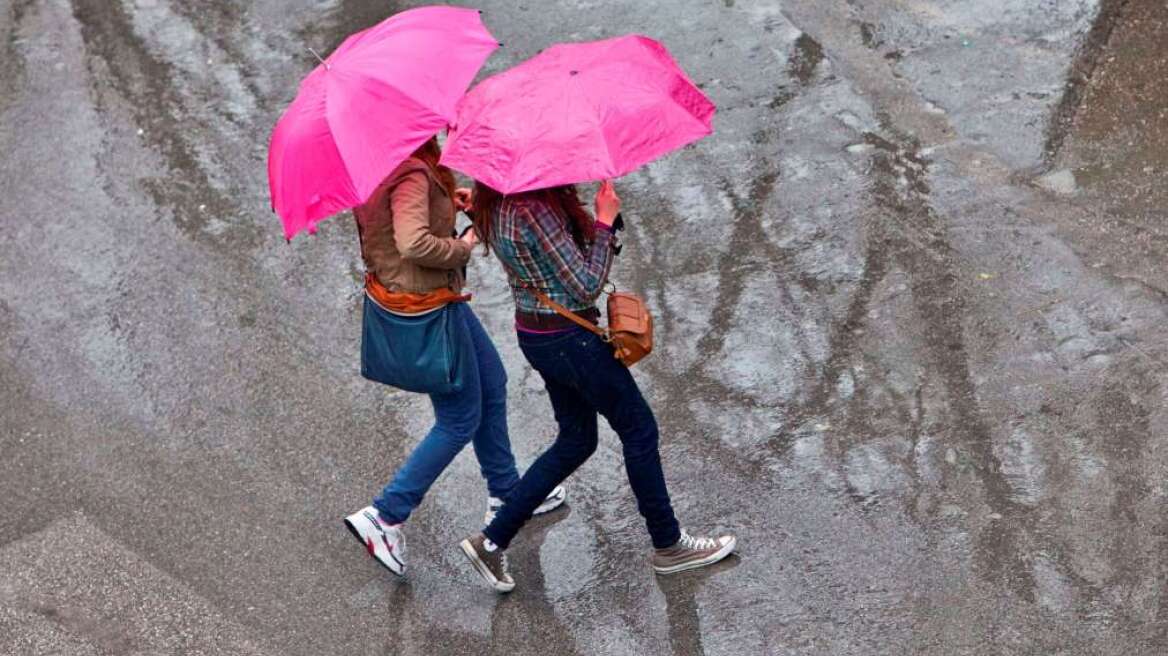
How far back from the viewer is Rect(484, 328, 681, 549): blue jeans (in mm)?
4574

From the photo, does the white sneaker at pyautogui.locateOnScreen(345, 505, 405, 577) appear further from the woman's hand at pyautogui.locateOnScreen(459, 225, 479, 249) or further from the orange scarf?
the woman's hand at pyautogui.locateOnScreen(459, 225, 479, 249)

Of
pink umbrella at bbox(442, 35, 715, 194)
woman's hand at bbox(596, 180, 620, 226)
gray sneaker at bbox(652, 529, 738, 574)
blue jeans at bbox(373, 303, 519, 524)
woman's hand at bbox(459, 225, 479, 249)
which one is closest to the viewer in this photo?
pink umbrella at bbox(442, 35, 715, 194)

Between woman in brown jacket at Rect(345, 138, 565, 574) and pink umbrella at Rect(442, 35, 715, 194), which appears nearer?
pink umbrella at Rect(442, 35, 715, 194)

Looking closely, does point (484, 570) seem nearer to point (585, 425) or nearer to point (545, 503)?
point (545, 503)

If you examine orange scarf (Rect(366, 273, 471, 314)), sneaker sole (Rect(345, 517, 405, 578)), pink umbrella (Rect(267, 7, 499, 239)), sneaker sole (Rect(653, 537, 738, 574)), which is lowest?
sneaker sole (Rect(345, 517, 405, 578))

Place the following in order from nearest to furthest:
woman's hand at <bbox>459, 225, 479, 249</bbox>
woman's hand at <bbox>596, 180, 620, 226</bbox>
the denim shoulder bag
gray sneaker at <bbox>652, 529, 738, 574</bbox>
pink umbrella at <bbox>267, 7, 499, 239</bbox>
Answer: pink umbrella at <bbox>267, 7, 499, 239</bbox> < woman's hand at <bbox>596, 180, 620, 226</bbox> < woman's hand at <bbox>459, 225, 479, 249</bbox> < the denim shoulder bag < gray sneaker at <bbox>652, 529, 738, 574</bbox>

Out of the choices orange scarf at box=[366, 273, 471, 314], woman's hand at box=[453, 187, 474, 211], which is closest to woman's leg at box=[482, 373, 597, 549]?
orange scarf at box=[366, 273, 471, 314]

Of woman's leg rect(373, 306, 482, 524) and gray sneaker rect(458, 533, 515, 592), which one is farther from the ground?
woman's leg rect(373, 306, 482, 524)

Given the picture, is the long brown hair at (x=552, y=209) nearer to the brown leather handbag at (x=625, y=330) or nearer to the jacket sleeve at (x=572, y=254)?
the jacket sleeve at (x=572, y=254)

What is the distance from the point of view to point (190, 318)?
6785mm

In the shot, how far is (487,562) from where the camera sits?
5.20 meters

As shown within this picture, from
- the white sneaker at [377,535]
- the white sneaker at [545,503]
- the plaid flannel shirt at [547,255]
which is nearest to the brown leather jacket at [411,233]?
the plaid flannel shirt at [547,255]

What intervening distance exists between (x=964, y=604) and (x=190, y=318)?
12.8 ft

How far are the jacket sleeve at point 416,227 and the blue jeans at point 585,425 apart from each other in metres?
0.39
